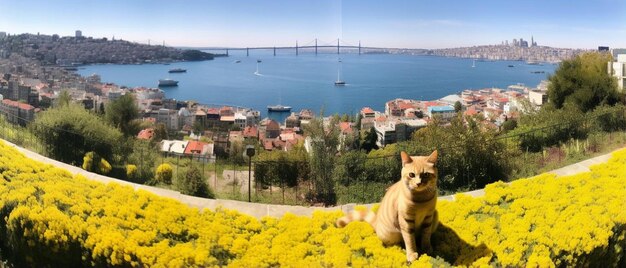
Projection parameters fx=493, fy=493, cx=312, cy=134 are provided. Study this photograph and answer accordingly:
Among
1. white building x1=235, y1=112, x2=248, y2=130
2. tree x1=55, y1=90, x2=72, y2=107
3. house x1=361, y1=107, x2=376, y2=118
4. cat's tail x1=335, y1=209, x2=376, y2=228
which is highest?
tree x1=55, y1=90, x2=72, y2=107

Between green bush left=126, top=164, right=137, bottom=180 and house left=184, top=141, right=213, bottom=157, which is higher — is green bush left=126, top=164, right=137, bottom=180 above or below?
below

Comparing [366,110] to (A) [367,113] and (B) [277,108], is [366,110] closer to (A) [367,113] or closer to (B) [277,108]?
(A) [367,113]

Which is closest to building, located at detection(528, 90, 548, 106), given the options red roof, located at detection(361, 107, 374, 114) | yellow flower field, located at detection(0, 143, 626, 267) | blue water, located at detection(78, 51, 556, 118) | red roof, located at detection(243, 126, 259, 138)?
blue water, located at detection(78, 51, 556, 118)

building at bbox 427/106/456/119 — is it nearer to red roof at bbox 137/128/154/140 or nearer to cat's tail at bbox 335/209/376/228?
cat's tail at bbox 335/209/376/228

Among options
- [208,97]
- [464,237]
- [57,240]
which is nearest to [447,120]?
[464,237]

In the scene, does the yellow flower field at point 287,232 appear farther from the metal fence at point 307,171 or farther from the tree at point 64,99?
the tree at point 64,99

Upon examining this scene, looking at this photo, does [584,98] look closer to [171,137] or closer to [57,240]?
[171,137]
